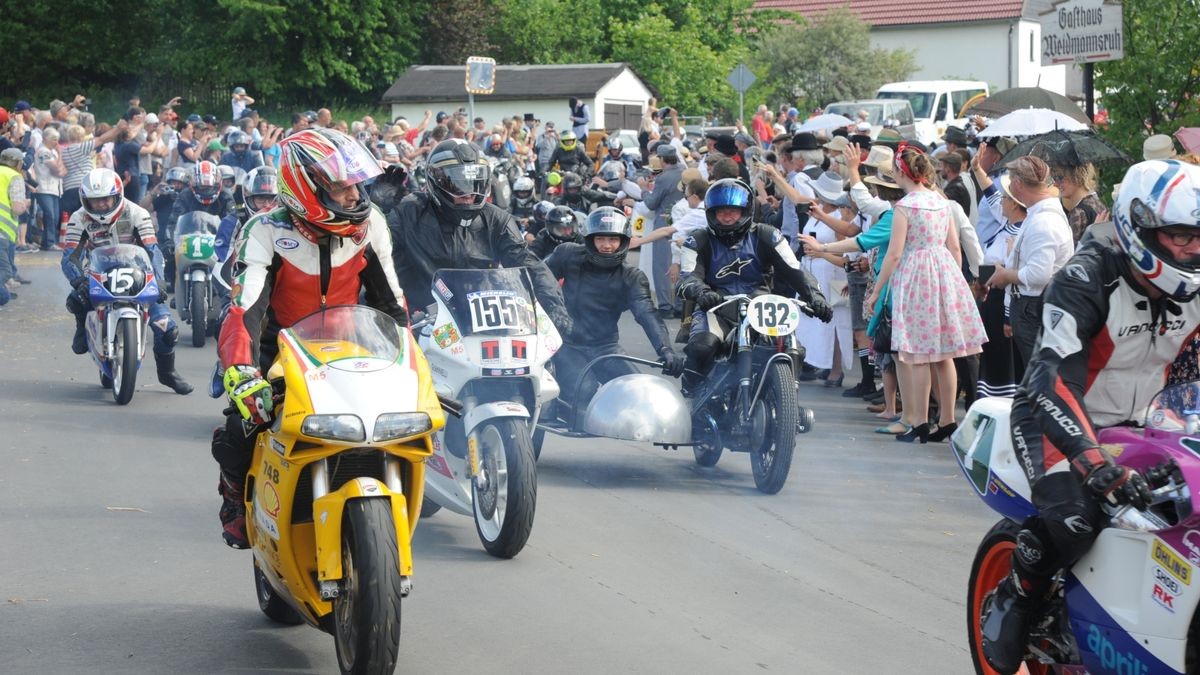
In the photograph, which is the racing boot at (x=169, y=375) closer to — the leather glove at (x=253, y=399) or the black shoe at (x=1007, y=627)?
the leather glove at (x=253, y=399)

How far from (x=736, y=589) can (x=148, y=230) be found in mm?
7353

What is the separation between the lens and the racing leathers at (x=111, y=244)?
12453 millimetres

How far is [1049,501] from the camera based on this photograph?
15.5ft

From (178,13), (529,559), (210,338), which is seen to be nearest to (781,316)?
(529,559)

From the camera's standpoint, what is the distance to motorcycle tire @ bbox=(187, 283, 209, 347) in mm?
15445

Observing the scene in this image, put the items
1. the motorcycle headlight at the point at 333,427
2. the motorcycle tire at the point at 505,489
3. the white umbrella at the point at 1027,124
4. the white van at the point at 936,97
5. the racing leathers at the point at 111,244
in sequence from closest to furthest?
the motorcycle headlight at the point at 333,427, the motorcycle tire at the point at 505,489, the racing leathers at the point at 111,244, the white umbrella at the point at 1027,124, the white van at the point at 936,97

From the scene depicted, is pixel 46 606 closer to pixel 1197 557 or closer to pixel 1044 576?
pixel 1044 576

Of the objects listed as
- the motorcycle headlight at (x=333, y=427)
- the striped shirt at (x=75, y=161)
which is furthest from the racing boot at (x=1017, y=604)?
the striped shirt at (x=75, y=161)

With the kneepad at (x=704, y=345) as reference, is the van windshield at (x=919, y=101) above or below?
above

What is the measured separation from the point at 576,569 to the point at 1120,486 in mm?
3603

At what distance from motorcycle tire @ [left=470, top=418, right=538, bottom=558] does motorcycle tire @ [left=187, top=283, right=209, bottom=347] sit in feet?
27.5

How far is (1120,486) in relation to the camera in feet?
13.9

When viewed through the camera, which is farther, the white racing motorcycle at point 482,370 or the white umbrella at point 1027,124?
the white umbrella at point 1027,124

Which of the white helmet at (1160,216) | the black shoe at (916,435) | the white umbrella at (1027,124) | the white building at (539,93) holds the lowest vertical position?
the black shoe at (916,435)
